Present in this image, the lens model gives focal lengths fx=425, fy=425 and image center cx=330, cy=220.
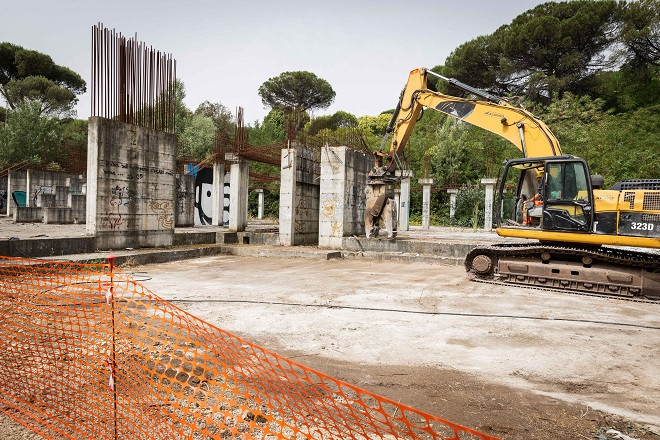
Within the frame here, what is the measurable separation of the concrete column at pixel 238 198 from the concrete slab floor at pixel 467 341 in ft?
25.7

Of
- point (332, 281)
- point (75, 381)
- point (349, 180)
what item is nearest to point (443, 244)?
point (349, 180)

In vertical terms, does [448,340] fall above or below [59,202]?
below

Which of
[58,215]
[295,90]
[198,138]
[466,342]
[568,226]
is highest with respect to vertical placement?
[295,90]

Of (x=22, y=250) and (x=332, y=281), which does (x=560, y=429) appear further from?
(x=22, y=250)

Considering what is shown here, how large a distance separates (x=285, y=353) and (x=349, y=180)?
11.4m

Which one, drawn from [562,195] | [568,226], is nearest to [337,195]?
[562,195]

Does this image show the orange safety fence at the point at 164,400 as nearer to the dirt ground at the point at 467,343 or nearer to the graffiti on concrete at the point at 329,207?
the dirt ground at the point at 467,343

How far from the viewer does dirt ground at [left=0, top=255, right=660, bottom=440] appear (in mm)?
3490

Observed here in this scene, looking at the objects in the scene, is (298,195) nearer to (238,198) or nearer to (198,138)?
(238,198)

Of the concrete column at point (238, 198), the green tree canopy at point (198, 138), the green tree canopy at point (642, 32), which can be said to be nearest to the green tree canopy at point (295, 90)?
the green tree canopy at point (198, 138)

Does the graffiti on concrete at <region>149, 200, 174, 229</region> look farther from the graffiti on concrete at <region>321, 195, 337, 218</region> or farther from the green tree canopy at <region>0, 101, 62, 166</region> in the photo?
the green tree canopy at <region>0, 101, 62, 166</region>

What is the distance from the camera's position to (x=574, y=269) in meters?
9.06

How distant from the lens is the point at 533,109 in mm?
35656

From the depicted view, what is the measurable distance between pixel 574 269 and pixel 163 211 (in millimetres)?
11414
